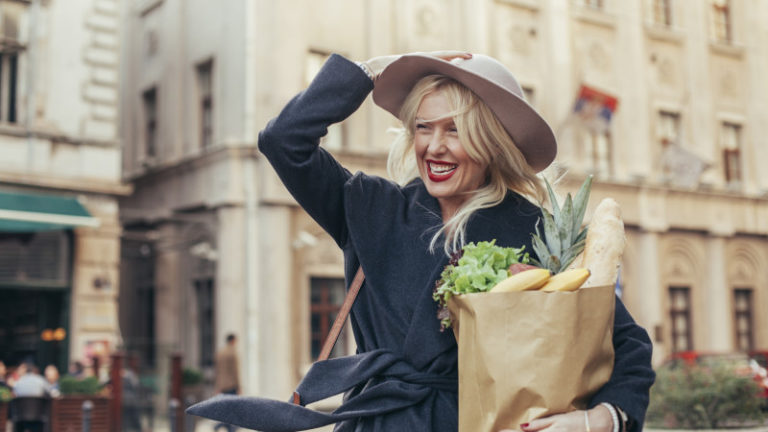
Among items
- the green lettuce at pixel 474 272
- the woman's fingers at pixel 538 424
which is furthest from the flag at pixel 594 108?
the woman's fingers at pixel 538 424

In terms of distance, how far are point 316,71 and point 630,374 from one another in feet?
61.7

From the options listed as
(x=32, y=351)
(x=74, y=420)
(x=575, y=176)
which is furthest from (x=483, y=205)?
(x=575, y=176)

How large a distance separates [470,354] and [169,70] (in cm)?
2180

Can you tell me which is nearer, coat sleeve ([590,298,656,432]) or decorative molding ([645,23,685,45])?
coat sleeve ([590,298,656,432])

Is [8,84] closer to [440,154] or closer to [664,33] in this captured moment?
[440,154]

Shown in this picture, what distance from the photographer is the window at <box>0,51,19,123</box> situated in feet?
56.3

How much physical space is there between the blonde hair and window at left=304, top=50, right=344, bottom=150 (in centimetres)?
1803

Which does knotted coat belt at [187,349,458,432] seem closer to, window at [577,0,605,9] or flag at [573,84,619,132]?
flag at [573,84,619,132]

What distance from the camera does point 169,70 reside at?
2288 centimetres

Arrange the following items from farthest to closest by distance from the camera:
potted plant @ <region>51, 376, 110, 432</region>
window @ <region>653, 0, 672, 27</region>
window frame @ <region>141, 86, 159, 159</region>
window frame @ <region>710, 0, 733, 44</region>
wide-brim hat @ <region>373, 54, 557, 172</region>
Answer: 1. window frame @ <region>710, 0, 733, 44</region>
2. window @ <region>653, 0, 672, 27</region>
3. window frame @ <region>141, 86, 159, 159</region>
4. potted plant @ <region>51, 376, 110, 432</region>
5. wide-brim hat @ <region>373, 54, 557, 172</region>

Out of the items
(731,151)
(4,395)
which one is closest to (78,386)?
(4,395)

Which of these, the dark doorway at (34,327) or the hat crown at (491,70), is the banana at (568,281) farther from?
the dark doorway at (34,327)

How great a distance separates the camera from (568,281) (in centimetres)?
211

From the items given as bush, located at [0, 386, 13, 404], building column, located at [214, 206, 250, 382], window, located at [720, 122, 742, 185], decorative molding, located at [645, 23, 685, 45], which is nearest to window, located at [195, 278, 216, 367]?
building column, located at [214, 206, 250, 382]
